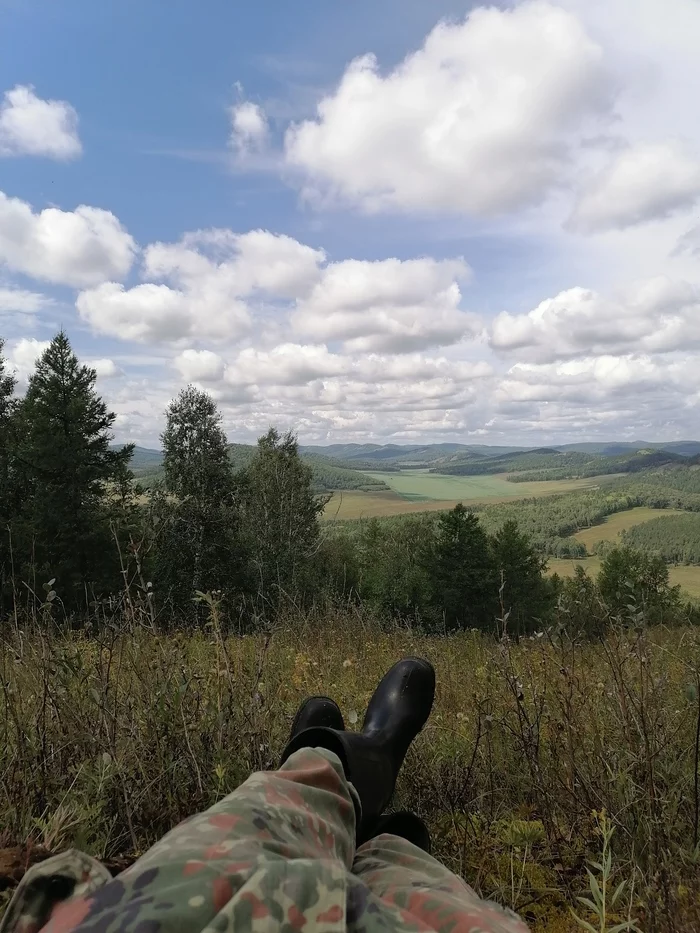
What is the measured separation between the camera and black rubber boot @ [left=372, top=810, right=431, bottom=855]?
4.98ft

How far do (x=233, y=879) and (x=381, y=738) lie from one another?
3.84ft

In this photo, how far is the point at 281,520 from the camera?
26.0m

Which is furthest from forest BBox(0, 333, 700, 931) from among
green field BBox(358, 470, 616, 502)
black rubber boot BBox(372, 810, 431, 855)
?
green field BBox(358, 470, 616, 502)

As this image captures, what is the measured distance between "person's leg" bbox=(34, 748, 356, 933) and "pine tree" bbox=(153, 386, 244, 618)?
62.7ft

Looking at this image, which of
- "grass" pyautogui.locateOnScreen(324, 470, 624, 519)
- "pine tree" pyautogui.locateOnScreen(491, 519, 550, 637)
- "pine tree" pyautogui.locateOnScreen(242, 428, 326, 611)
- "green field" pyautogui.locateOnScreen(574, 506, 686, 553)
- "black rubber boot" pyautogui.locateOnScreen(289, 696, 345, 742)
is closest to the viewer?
"black rubber boot" pyautogui.locateOnScreen(289, 696, 345, 742)

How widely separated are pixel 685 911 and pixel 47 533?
1930cm

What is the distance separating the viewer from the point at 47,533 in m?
17.5

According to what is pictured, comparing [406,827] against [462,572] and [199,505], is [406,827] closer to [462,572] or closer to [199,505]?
[199,505]

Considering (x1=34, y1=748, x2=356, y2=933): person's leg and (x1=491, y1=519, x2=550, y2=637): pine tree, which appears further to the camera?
(x1=491, y1=519, x2=550, y2=637): pine tree

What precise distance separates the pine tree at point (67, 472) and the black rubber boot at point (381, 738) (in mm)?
16913

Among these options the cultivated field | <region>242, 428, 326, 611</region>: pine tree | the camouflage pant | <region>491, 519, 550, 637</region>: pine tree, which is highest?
the camouflage pant

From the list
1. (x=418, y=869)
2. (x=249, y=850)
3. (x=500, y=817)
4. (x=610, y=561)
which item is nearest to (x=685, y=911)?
(x=500, y=817)

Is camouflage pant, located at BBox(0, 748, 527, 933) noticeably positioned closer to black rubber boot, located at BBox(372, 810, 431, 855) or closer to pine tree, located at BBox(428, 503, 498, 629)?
black rubber boot, located at BBox(372, 810, 431, 855)

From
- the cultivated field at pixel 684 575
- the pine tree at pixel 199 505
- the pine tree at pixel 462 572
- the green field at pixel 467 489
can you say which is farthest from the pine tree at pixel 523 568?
the green field at pixel 467 489
